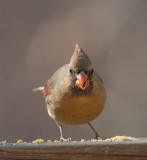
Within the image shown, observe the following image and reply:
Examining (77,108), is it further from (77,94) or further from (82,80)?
(82,80)

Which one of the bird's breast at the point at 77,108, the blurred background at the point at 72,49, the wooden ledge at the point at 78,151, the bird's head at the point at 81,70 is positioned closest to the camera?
the wooden ledge at the point at 78,151

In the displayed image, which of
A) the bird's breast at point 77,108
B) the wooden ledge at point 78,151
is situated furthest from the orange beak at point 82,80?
the wooden ledge at point 78,151

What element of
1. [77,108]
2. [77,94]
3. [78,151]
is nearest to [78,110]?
[77,108]

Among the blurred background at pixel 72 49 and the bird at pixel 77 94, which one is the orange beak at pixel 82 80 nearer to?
the bird at pixel 77 94

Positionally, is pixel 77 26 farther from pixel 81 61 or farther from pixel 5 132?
pixel 81 61

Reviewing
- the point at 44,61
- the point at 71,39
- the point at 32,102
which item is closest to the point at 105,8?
the point at 71,39

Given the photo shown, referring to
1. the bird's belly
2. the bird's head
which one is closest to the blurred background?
the bird's belly
